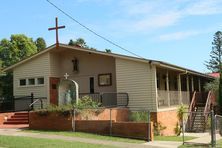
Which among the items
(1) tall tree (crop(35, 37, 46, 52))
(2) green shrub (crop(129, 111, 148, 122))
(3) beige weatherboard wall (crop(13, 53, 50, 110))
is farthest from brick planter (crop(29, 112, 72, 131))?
(1) tall tree (crop(35, 37, 46, 52))

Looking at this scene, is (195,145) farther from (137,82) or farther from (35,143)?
(137,82)

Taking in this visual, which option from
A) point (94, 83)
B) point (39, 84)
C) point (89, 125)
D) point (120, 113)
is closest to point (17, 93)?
point (39, 84)

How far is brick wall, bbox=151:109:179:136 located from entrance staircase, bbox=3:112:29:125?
794 cm

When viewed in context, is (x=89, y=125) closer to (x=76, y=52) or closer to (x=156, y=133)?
(x=156, y=133)

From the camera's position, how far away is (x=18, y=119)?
81.4 ft

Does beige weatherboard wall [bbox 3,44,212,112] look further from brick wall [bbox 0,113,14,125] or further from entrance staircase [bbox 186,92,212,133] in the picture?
brick wall [bbox 0,113,14,125]

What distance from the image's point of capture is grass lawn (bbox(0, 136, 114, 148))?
15.3m

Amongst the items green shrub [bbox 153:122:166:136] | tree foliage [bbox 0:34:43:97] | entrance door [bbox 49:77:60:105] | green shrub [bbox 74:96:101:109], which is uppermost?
tree foliage [bbox 0:34:43:97]

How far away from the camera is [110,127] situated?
1972 centimetres

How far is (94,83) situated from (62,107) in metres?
7.90

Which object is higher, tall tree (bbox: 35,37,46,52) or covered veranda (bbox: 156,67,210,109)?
tall tree (bbox: 35,37,46,52)

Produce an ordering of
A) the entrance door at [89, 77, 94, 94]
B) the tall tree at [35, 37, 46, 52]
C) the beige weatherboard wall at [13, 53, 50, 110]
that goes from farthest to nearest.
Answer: the tall tree at [35, 37, 46, 52]
the beige weatherboard wall at [13, 53, 50, 110]
the entrance door at [89, 77, 94, 94]

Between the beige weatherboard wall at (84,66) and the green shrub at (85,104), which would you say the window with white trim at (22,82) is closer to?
the beige weatherboard wall at (84,66)

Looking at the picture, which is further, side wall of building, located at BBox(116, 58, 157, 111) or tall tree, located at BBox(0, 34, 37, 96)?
tall tree, located at BBox(0, 34, 37, 96)
